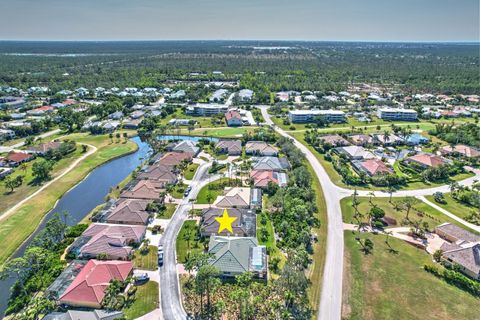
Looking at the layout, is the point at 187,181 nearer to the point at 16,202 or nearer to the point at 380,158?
the point at 16,202

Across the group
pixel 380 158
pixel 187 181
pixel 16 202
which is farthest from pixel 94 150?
pixel 380 158

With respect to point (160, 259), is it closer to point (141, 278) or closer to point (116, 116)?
point (141, 278)

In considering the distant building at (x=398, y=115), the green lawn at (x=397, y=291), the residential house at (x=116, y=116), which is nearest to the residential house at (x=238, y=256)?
the green lawn at (x=397, y=291)

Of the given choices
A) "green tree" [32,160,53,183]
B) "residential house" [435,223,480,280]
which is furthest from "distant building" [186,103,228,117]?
"residential house" [435,223,480,280]

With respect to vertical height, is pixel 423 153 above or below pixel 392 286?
above

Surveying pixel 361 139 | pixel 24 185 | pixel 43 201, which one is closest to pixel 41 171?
pixel 24 185

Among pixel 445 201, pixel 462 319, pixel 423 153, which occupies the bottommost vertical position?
pixel 462 319
